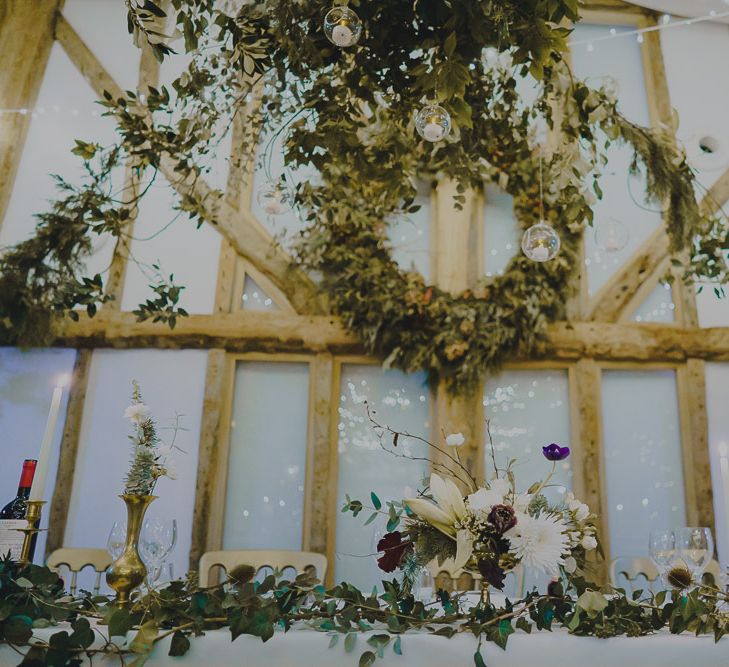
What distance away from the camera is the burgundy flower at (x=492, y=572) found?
117cm

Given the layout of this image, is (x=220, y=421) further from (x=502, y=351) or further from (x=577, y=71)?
(x=577, y=71)

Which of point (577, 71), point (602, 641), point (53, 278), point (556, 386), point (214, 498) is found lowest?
point (602, 641)

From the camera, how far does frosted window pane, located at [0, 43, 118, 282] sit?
13.7ft

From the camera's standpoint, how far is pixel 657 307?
4086 mm

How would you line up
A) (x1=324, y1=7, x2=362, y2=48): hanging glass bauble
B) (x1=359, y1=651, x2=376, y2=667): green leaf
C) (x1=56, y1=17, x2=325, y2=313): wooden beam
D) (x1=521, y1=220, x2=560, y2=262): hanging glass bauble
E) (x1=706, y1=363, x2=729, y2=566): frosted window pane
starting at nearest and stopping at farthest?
(x1=359, y1=651, x2=376, y2=667): green leaf → (x1=324, y1=7, x2=362, y2=48): hanging glass bauble → (x1=521, y1=220, x2=560, y2=262): hanging glass bauble → (x1=706, y1=363, x2=729, y2=566): frosted window pane → (x1=56, y1=17, x2=325, y2=313): wooden beam

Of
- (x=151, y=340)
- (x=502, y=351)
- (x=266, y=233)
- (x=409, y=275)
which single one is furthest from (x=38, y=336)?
(x=502, y=351)

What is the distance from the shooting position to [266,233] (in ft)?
13.6

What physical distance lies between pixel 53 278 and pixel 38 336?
0.34 meters

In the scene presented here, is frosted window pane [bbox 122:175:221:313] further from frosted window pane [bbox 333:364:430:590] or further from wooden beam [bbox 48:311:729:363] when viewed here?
frosted window pane [bbox 333:364:430:590]

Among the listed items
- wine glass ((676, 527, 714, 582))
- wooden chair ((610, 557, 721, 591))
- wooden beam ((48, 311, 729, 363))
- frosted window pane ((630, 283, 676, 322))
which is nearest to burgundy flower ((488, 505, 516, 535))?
Result: wine glass ((676, 527, 714, 582))

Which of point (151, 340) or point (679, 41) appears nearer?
point (151, 340)

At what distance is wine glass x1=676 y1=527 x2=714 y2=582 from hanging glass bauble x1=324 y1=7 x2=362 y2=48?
4.63ft

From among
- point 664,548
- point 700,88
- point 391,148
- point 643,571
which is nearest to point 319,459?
Result: point 643,571

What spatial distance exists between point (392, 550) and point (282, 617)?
235 millimetres
